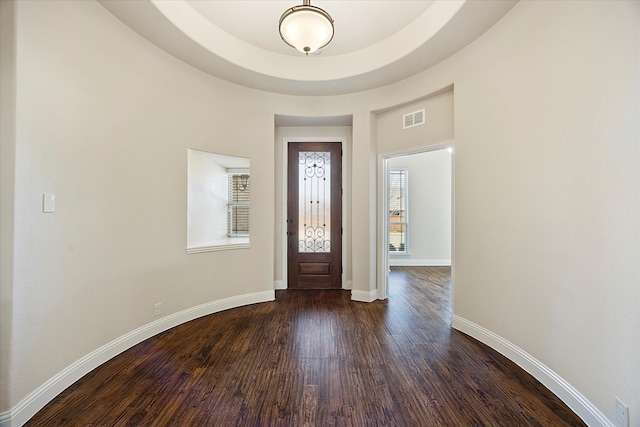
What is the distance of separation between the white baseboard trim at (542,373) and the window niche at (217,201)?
9.61ft

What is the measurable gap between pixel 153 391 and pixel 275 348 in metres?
1.01

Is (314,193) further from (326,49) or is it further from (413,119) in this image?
(326,49)

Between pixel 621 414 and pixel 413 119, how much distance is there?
10.5ft

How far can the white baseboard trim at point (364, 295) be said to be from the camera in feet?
13.3

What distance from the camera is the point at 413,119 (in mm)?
3666

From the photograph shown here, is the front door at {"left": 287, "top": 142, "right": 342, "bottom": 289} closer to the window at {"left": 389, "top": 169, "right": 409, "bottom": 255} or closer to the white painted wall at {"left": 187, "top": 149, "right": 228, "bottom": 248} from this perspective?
the white painted wall at {"left": 187, "top": 149, "right": 228, "bottom": 248}

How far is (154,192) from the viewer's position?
2.86 m

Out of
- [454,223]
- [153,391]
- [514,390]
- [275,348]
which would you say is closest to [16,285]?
[153,391]

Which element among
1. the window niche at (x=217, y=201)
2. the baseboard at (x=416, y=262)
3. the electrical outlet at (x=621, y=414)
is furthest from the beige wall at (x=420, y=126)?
the baseboard at (x=416, y=262)

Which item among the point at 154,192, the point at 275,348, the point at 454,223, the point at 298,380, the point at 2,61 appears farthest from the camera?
the point at 454,223

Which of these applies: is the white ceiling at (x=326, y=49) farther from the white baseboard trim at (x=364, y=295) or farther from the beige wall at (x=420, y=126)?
the white baseboard trim at (x=364, y=295)

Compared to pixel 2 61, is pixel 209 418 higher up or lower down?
lower down

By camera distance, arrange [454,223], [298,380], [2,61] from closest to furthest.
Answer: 1. [2,61]
2. [298,380]
3. [454,223]

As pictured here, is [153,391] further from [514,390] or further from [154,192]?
[514,390]
